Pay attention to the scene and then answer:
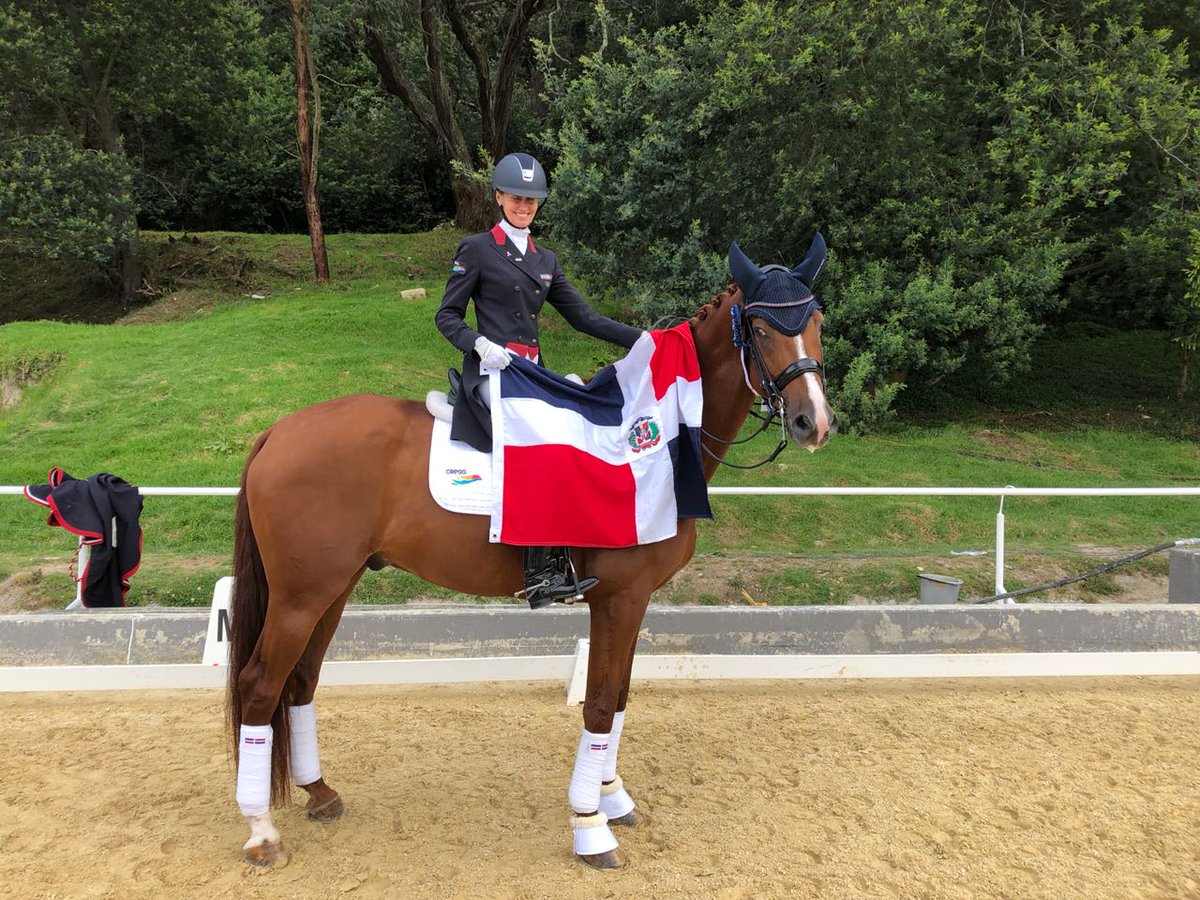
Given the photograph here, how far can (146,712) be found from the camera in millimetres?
4715

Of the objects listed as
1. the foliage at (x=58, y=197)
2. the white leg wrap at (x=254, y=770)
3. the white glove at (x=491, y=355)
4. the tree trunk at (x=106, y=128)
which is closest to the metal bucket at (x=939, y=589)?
the white glove at (x=491, y=355)

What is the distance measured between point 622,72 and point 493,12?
9.46 metres

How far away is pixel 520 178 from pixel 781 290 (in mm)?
1130

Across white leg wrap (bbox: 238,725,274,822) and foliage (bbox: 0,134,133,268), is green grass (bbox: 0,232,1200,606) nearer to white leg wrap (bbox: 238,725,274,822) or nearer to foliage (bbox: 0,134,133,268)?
foliage (bbox: 0,134,133,268)

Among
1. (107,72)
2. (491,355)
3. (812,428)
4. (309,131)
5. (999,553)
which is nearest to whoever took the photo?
(812,428)

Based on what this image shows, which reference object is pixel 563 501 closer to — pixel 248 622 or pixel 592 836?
pixel 592 836

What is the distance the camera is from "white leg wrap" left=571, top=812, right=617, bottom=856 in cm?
319

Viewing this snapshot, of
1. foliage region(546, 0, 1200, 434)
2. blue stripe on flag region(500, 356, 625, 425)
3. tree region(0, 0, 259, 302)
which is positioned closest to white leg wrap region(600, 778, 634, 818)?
blue stripe on flag region(500, 356, 625, 425)

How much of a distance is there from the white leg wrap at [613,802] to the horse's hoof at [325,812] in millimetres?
1144

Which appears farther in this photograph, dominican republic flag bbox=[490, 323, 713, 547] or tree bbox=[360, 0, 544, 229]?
tree bbox=[360, 0, 544, 229]

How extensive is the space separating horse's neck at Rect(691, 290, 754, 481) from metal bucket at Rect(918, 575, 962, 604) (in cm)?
364

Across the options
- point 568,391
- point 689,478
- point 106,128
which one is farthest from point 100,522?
point 106,128

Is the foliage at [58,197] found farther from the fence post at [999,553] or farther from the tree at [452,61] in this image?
the fence post at [999,553]

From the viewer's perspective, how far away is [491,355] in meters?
3.15
